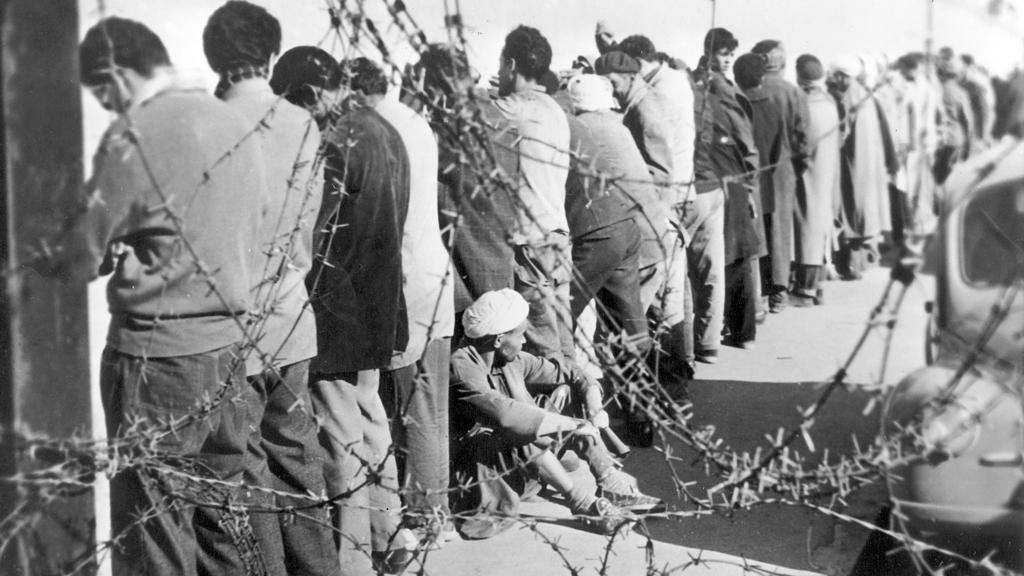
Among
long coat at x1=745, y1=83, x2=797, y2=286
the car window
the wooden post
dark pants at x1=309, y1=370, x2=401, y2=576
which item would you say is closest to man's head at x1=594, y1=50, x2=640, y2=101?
long coat at x1=745, y1=83, x2=797, y2=286

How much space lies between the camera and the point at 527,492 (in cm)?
500

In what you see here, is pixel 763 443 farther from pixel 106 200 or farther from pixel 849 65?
pixel 106 200

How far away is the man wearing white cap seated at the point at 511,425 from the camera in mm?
4504

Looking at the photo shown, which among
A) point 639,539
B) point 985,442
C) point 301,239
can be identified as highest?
point 301,239

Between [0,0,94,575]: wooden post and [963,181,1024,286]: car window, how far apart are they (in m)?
2.24

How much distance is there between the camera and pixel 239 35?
3.68m

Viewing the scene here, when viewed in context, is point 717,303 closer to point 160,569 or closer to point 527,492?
point 527,492

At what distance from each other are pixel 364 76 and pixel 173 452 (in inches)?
49.4

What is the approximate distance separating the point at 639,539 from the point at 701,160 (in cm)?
134

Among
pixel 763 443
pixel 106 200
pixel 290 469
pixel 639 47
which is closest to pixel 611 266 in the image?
pixel 639 47

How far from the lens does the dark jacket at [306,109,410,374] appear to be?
404 centimetres

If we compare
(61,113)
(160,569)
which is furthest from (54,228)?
(160,569)

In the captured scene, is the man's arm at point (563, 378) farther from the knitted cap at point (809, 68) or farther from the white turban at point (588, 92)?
the knitted cap at point (809, 68)

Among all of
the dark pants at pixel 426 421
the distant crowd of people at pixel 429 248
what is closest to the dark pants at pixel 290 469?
the distant crowd of people at pixel 429 248
